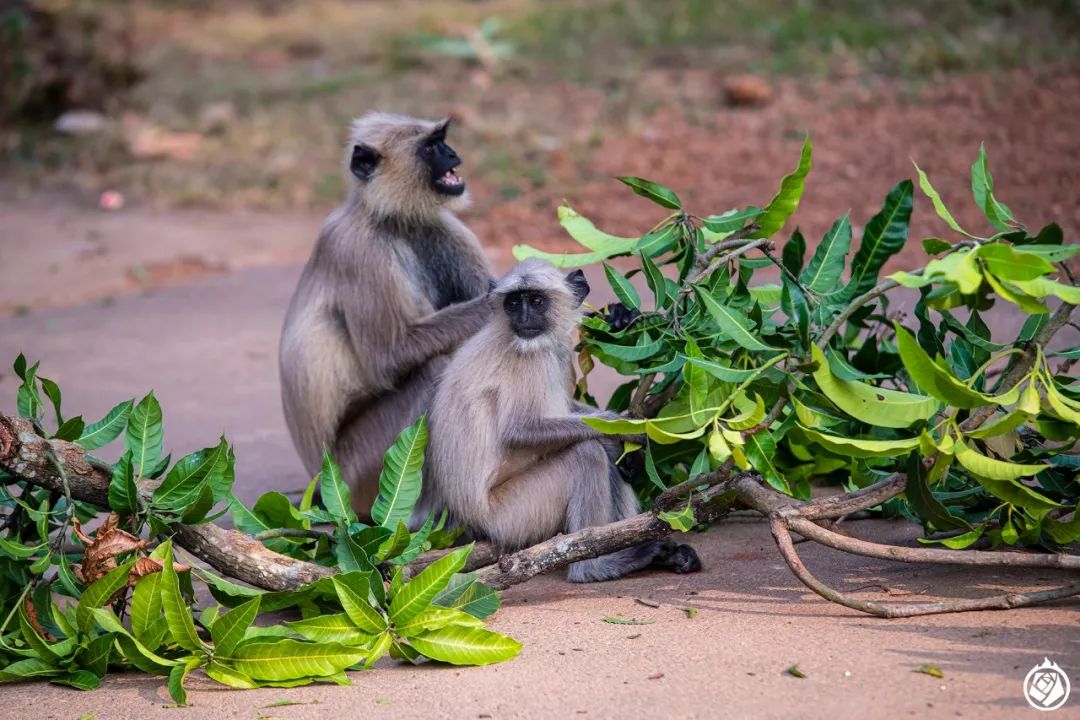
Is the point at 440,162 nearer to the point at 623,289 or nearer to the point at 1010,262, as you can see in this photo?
the point at 623,289

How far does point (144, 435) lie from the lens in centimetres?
389

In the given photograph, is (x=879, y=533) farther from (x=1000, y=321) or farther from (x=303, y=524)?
(x=1000, y=321)

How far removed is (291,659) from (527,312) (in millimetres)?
1469

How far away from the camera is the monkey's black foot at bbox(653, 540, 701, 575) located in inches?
167

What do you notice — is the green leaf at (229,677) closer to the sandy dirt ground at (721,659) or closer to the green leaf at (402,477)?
the sandy dirt ground at (721,659)

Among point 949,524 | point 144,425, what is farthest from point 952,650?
point 144,425

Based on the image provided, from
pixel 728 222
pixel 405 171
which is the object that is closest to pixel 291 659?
pixel 728 222

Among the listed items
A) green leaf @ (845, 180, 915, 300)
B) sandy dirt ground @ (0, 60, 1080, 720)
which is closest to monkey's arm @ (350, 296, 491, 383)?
sandy dirt ground @ (0, 60, 1080, 720)

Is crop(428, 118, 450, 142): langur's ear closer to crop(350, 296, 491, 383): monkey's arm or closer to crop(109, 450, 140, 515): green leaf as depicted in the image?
crop(350, 296, 491, 383): monkey's arm

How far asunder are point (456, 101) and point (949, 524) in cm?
918

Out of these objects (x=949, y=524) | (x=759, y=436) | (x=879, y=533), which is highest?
(x=759, y=436)

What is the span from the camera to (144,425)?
3.89 meters

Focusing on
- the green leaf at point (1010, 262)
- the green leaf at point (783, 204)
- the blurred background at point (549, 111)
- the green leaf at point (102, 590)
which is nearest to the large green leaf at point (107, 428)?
the green leaf at point (102, 590)

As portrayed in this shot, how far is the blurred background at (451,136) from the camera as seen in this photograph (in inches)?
311
